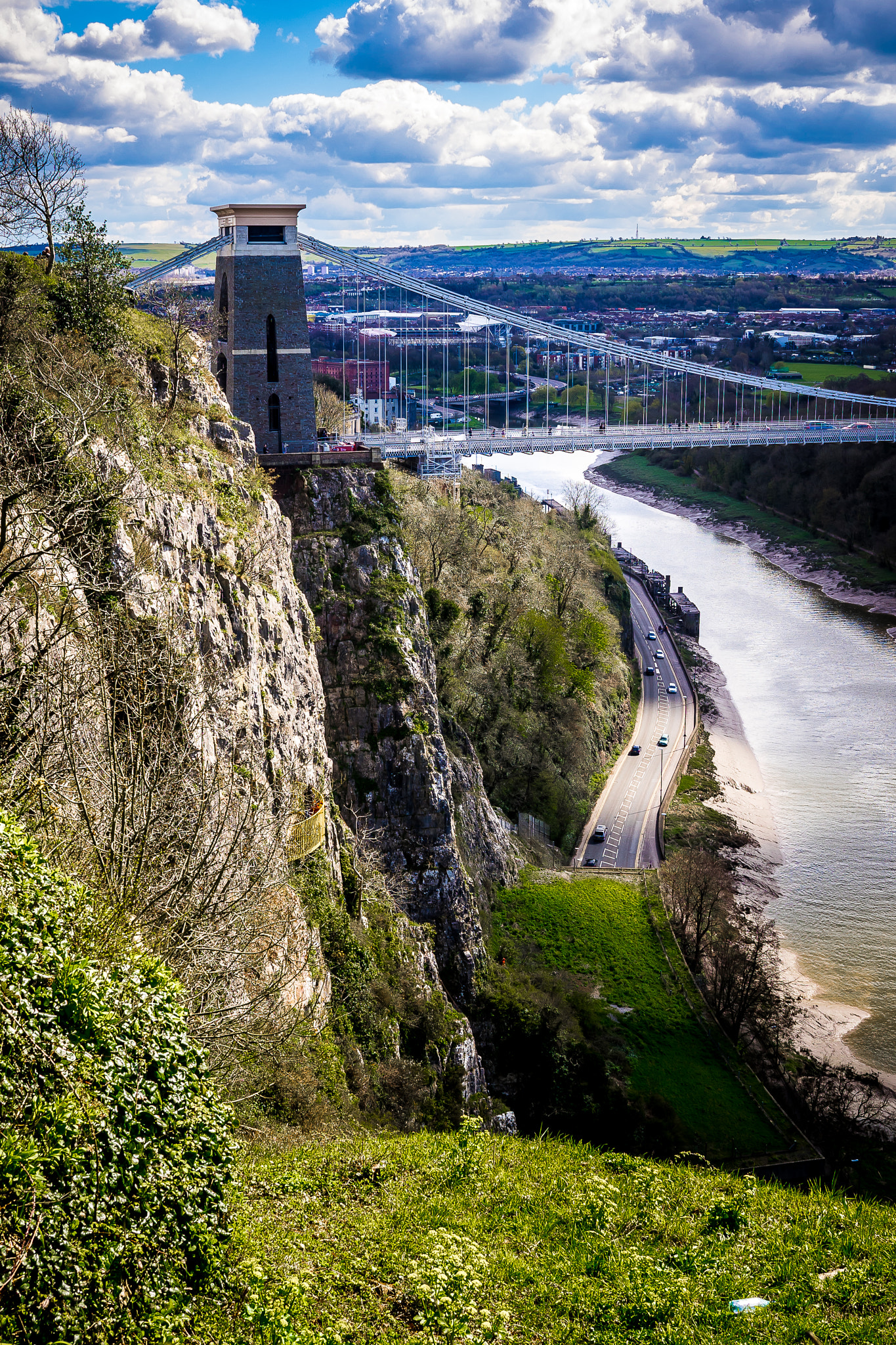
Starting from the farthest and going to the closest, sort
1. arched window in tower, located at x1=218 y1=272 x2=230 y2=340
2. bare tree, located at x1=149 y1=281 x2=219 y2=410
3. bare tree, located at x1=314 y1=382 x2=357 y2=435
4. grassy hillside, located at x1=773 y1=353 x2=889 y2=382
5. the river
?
grassy hillside, located at x1=773 y1=353 x2=889 y2=382 < bare tree, located at x1=314 y1=382 x2=357 y2=435 < the river < arched window in tower, located at x1=218 y1=272 x2=230 y2=340 < bare tree, located at x1=149 y1=281 x2=219 y2=410

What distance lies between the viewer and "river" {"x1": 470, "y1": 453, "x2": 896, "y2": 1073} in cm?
2627

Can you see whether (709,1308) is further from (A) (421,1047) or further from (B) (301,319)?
(B) (301,319)

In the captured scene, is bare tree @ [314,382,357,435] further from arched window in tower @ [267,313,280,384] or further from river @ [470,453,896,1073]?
river @ [470,453,896,1073]

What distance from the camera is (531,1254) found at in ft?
26.3

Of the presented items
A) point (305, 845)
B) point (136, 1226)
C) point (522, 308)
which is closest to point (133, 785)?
point (136, 1226)

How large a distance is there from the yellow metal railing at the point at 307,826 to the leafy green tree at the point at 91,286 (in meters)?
7.21

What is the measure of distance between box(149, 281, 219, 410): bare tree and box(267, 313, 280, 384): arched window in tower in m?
1.23

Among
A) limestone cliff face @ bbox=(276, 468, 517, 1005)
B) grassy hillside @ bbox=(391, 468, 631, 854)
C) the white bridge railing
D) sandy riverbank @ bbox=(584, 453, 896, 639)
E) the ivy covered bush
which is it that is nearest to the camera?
the ivy covered bush

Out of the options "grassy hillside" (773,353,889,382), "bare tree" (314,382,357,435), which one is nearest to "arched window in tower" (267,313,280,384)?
"bare tree" (314,382,357,435)

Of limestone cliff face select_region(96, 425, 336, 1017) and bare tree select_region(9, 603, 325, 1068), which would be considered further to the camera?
limestone cliff face select_region(96, 425, 336, 1017)

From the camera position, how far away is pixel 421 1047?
56.7 feet

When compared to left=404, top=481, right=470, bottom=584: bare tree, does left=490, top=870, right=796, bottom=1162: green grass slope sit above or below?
below

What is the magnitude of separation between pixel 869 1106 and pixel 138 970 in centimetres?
1810

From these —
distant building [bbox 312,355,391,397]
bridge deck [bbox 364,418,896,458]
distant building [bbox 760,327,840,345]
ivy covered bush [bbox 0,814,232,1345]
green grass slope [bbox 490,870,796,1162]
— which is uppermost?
distant building [bbox 760,327,840,345]
